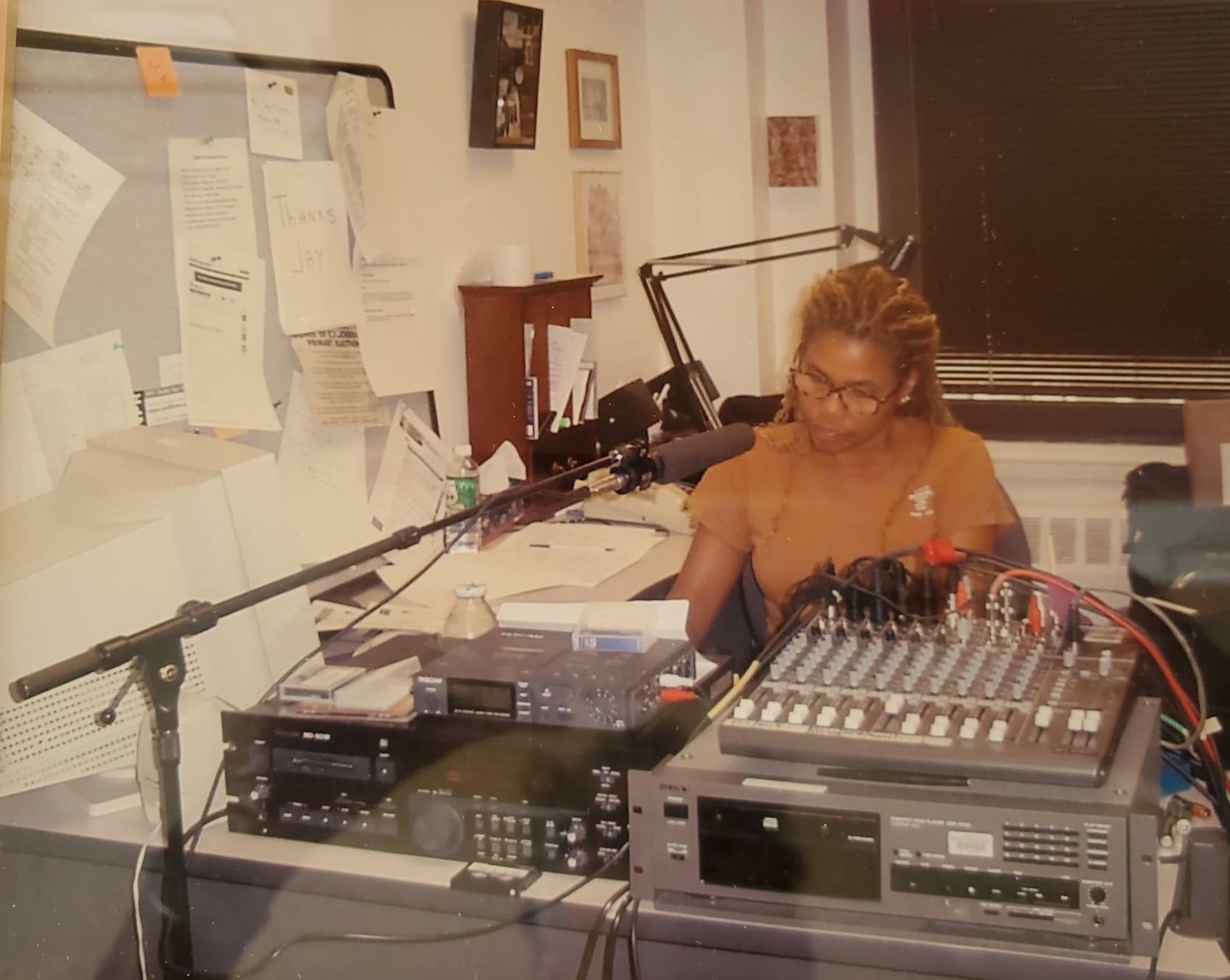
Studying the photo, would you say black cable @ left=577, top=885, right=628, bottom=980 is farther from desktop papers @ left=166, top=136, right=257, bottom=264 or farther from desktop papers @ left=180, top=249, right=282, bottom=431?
desktop papers @ left=166, top=136, right=257, bottom=264

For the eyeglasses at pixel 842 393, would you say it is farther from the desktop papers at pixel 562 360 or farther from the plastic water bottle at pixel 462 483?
the plastic water bottle at pixel 462 483

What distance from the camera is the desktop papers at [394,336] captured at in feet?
6.76

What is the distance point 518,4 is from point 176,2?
2.41 ft

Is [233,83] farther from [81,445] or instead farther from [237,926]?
[237,926]

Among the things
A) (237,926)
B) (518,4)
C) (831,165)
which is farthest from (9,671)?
(831,165)

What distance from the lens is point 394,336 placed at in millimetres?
2115

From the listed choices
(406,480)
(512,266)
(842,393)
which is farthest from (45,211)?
(842,393)

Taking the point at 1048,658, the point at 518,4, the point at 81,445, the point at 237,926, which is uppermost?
the point at 518,4

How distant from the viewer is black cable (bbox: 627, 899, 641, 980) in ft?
3.71

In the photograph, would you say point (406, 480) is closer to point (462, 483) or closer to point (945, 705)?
point (462, 483)

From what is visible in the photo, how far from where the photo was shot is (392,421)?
84.1 inches

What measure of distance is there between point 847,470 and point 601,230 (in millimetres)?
736

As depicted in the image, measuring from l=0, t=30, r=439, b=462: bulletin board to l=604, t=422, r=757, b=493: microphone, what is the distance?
0.71 m

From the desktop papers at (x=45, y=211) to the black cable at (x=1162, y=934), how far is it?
4.34ft
